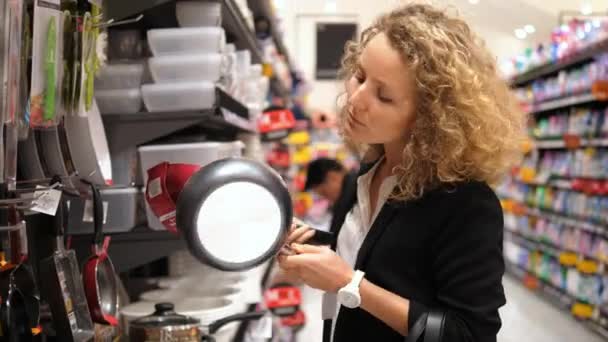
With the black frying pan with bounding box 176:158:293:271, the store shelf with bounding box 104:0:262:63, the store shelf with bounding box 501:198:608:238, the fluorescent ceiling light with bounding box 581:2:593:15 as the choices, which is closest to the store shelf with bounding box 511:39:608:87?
the store shelf with bounding box 501:198:608:238

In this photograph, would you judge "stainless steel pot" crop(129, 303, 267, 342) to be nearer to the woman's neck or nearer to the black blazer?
the black blazer

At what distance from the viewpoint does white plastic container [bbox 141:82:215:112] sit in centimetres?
182

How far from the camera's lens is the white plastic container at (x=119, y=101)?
179 cm

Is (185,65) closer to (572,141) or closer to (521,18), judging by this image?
(572,141)

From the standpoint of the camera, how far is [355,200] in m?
1.51

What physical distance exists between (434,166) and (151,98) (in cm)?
90

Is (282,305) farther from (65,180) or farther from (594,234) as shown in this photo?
(594,234)

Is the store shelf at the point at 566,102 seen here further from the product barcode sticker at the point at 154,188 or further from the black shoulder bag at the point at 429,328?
the product barcode sticker at the point at 154,188

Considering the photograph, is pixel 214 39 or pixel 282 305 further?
pixel 282 305

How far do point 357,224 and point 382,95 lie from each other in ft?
1.09

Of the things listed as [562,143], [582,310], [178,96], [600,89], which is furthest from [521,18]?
[178,96]

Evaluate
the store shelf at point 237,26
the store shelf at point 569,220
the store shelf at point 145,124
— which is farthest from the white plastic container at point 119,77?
the store shelf at point 569,220

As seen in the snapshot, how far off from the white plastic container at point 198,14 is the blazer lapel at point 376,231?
3.19 ft

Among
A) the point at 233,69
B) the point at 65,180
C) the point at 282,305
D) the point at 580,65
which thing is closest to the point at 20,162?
the point at 65,180
